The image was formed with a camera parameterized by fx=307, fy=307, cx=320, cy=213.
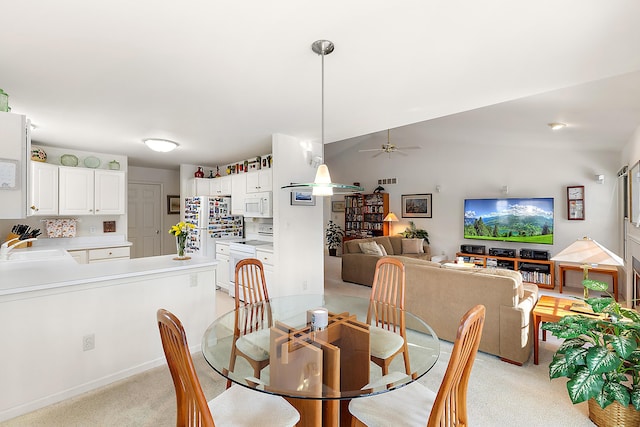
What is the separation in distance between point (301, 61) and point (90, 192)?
14.3 ft

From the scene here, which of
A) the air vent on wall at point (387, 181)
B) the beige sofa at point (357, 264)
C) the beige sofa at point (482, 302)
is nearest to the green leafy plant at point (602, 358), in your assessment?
the beige sofa at point (482, 302)

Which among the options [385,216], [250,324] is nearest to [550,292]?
[385,216]

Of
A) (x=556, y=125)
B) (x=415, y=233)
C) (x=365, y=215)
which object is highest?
(x=556, y=125)

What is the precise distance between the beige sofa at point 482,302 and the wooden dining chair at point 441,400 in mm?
1634

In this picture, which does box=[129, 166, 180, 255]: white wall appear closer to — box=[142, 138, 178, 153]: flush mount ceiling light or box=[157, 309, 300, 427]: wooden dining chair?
box=[142, 138, 178, 153]: flush mount ceiling light

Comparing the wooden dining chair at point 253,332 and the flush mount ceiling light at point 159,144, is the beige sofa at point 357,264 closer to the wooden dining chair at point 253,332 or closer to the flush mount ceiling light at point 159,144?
the wooden dining chair at point 253,332

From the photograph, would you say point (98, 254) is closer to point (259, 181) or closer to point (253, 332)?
point (259, 181)

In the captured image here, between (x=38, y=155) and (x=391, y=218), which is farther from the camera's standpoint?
(x=391, y=218)

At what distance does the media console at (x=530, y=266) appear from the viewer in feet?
18.2

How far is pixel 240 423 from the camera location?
1306 millimetres

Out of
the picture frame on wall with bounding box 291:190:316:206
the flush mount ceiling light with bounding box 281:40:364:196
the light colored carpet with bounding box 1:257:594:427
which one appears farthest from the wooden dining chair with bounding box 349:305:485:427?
the picture frame on wall with bounding box 291:190:316:206

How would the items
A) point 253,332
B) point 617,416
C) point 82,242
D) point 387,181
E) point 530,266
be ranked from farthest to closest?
1. point 387,181
2. point 530,266
3. point 82,242
4. point 253,332
5. point 617,416

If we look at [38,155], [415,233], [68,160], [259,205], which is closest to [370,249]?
[415,233]

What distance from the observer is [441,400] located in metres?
1.14
